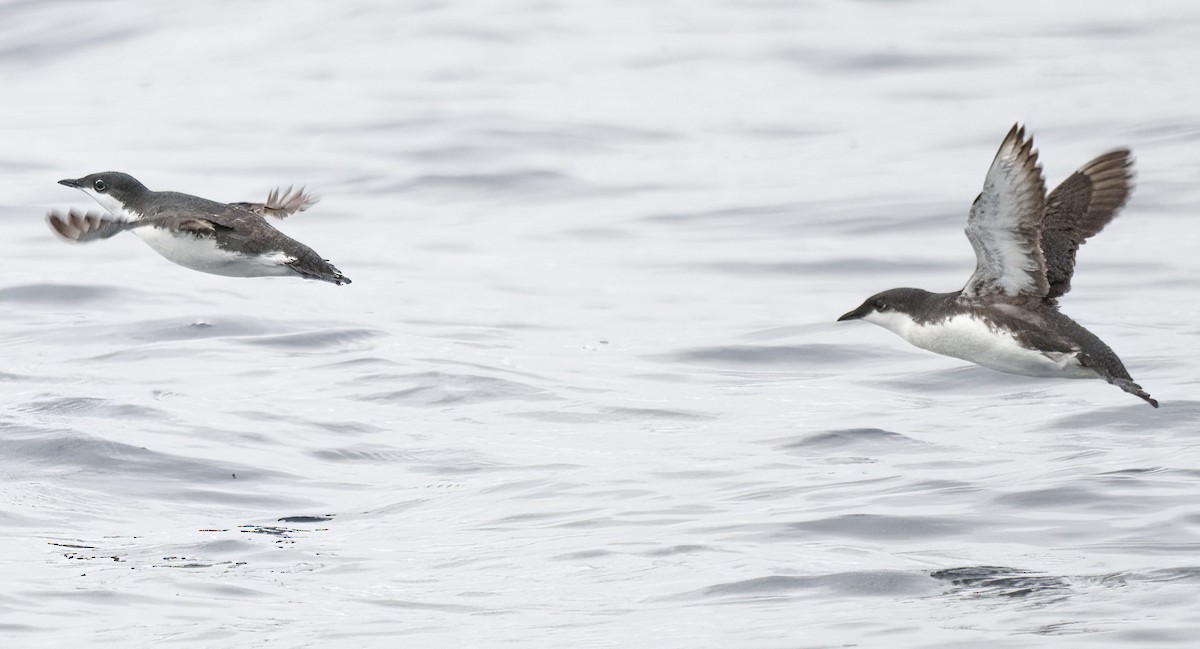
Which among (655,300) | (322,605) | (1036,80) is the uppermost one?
(1036,80)

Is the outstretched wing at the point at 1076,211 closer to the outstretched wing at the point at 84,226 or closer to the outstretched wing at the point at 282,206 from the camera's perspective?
the outstretched wing at the point at 282,206

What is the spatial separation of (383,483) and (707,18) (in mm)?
22060

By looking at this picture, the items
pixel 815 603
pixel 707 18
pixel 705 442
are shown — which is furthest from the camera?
pixel 707 18

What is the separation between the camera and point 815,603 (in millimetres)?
11945

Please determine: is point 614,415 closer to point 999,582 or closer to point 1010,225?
point 999,582

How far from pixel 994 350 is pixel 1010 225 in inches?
32.4

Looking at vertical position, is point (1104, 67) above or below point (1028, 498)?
above

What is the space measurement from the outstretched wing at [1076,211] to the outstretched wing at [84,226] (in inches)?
236

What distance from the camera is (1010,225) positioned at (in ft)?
36.4

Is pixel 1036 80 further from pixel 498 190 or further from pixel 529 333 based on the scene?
pixel 529 333

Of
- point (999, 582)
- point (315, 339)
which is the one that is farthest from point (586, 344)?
point (999, 582)

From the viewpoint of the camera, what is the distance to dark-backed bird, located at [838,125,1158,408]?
1127cm

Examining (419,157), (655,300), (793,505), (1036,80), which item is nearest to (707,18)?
(1036,80)

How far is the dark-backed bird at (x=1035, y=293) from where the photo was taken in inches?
444
